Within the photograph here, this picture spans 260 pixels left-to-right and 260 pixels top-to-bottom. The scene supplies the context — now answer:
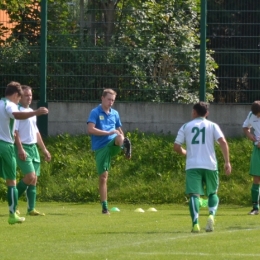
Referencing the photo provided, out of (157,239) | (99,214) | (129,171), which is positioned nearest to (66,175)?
(129,171)

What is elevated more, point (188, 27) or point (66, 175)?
point (188, 27)

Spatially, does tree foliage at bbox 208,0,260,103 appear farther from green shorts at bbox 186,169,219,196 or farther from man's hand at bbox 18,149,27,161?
green shorts at bbox 186,169,219,196

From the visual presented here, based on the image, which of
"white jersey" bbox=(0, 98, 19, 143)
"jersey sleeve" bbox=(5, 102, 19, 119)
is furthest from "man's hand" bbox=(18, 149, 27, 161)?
"jersey sleeve" bbox=(5, 102, 19, 119)

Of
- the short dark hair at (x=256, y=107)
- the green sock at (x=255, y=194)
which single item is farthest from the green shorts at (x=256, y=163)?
the short dark hair at (x=256, y=107)

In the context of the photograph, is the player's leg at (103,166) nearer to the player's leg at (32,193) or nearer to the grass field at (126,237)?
the grass field at (126,237)

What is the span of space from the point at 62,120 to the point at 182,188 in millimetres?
3508

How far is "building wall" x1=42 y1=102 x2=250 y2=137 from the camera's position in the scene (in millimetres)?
18719

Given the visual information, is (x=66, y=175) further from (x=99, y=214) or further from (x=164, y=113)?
(x=99, y=214)

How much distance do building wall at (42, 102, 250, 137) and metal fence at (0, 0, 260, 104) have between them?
7.7 inches

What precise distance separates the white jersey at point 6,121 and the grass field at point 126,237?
1.23m

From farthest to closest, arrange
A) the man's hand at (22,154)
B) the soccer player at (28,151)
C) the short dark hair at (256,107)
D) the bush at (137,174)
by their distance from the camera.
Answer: the bush at (137,174), the short dark hair at (256,107), the soccer player at (28,151), the man's hand at (22,154)

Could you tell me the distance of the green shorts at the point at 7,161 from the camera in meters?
12.0

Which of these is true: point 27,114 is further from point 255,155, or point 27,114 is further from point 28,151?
point 255,155

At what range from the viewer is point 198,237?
10.2 metres
